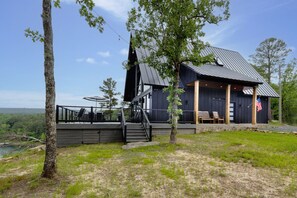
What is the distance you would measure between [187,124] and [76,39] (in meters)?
11.0

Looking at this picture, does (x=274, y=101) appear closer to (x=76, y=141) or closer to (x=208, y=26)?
(x=208, y=26)

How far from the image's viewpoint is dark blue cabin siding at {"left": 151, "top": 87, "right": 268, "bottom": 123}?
12.8m

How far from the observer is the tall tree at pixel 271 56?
88.7 ft

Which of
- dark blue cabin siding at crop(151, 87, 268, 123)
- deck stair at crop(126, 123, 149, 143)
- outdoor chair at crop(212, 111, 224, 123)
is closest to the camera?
deck stair at crop(126, 123, 149, 143)

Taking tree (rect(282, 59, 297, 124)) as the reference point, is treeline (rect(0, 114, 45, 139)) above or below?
below

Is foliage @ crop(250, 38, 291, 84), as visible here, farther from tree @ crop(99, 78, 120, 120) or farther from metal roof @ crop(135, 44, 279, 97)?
tree @ crop(99, 78, 120, 120)

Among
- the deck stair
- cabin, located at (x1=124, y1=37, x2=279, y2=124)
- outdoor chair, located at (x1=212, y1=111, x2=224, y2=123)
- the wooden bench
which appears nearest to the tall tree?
cabin, located at (x1=124, y1=37, x2=279, y2=124)

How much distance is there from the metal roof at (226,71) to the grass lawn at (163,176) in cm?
664

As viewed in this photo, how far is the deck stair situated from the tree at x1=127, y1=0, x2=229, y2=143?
1.47m

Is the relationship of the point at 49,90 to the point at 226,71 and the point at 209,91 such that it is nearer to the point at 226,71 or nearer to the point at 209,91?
the point at 209,91

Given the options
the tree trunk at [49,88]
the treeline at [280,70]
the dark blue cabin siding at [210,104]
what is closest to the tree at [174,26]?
the dark blue cabin siding at [210,104]

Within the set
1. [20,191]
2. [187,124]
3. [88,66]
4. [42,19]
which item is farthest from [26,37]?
[88,66]

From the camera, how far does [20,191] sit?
12.8 feet

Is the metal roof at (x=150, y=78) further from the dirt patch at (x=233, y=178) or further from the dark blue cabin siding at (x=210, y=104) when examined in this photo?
the dirt patch at (x=233, y=178)
